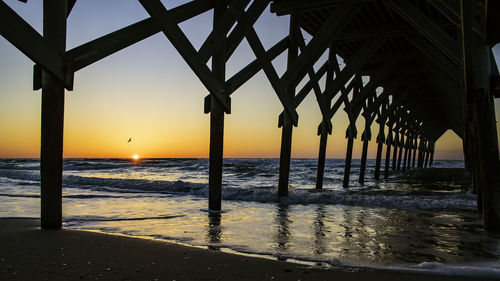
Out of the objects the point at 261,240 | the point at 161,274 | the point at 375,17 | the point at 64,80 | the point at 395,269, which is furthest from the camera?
the point at 375,17

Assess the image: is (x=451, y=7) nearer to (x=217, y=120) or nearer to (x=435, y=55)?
(x=217, y=120)

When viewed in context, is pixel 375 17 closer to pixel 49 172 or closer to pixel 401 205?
pixel 401 205

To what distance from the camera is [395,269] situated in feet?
7.44

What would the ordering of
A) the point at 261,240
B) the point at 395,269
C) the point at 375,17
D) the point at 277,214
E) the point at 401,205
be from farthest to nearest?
the point at 375,17 → the point at 401,205 → the point at 277,214 → the point at 261,240 → the point at 395,269

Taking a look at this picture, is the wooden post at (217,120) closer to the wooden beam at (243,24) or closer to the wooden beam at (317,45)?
the wooden beam at (243,24)

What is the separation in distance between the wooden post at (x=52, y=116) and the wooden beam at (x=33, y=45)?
0.07 m

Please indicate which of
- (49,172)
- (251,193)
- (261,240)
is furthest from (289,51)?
(49,172)

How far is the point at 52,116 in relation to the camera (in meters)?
2.93

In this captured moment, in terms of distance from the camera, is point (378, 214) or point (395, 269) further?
point (378, 214)

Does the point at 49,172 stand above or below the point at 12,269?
above

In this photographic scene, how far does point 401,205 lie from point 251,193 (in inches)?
117

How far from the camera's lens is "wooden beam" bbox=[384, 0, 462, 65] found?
4488mm

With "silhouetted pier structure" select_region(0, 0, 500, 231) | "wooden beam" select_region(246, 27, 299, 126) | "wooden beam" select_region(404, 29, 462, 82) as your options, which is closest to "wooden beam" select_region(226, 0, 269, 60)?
"silhouetted pier structure" select_region(0, 0, 500, 231)

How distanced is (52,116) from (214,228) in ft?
6.29
